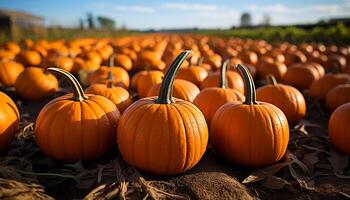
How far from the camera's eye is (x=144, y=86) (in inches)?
207

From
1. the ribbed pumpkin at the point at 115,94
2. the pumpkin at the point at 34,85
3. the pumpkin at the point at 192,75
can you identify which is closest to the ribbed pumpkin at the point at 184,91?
the ribbed pumpkin at the point at 115,94

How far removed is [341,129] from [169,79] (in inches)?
82.0

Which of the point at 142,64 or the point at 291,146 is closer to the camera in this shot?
the point at 291,146

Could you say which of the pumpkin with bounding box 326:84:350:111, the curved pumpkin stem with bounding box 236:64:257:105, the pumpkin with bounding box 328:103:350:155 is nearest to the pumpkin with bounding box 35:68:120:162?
the curved pumpkin stem with bounding box 236:64:257:105

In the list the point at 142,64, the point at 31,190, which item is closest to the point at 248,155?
the point at 31,190

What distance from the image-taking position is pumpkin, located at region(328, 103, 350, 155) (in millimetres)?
3178

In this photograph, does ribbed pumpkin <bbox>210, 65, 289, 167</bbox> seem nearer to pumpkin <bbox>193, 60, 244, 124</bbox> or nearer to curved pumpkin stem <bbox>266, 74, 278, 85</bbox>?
pumpkin <bbox>193, 60, 244, 124</bbox>

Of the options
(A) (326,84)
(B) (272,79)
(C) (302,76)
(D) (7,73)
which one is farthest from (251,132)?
(D) (7,73)

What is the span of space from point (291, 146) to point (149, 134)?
1923 millimetres

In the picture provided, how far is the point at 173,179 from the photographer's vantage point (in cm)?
254

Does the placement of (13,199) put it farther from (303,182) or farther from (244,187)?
(303,182)

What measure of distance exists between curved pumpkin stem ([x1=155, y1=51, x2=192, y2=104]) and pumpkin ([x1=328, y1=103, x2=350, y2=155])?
196 centimetres

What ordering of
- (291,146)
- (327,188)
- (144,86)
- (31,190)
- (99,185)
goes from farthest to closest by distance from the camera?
(144,86), (291,146), (327,188), (99,185), (31,190)

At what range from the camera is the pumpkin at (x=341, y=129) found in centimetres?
318
